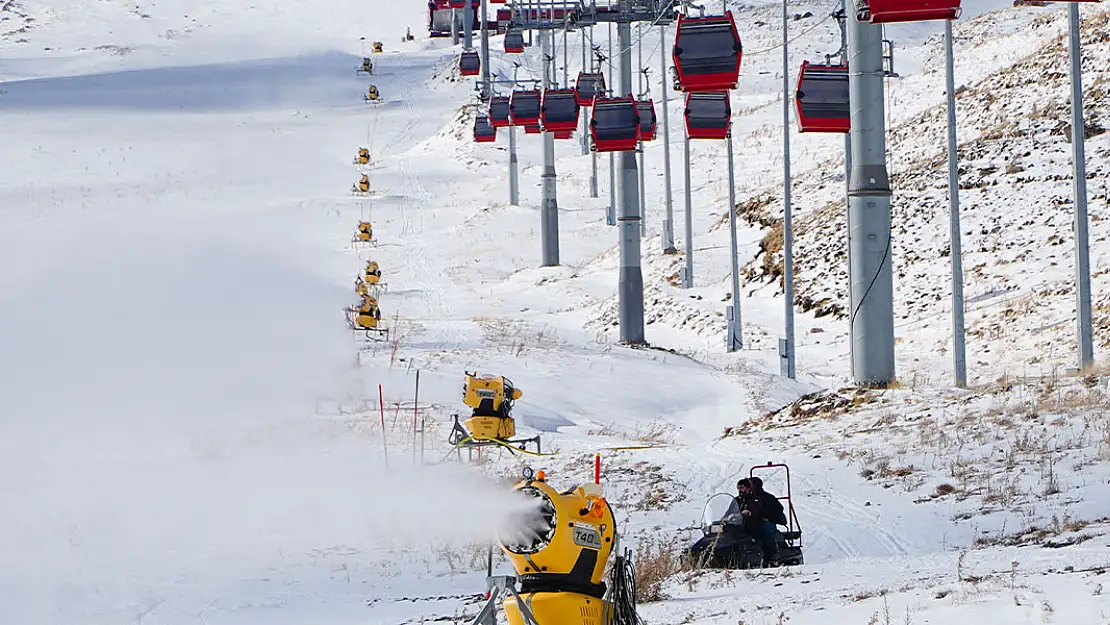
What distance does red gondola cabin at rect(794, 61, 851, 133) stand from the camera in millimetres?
24422

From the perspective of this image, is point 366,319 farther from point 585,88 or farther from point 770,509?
point 770,509

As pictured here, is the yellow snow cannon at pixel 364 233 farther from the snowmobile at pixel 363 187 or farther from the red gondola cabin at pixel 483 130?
the snowmobile at pixel 363 187

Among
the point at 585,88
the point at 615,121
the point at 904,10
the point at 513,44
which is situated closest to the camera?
the point at 904,10

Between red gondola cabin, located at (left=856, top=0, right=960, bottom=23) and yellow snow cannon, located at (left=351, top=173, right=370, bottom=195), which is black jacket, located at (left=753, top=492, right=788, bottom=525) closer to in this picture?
red gondola cabin, located at (left=856, top=0, right=960, bottom=23)

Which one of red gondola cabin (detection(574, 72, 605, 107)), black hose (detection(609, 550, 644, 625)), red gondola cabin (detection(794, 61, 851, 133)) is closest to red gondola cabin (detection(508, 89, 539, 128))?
red gondola cabin (detection(574, 72, 605, 107))

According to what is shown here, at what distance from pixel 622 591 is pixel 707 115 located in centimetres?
2888

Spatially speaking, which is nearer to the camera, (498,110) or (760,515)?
(760,515)

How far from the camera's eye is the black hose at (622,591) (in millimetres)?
7562

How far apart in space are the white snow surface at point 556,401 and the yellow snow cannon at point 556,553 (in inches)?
15.6

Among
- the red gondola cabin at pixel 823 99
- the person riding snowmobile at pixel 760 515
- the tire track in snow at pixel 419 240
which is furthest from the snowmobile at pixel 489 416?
the tire track in snow at pixel 419 240

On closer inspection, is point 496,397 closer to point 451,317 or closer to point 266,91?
point 451,317

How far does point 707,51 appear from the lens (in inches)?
933

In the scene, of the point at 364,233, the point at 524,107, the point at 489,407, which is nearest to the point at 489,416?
the point at 489,407

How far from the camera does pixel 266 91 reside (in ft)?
344
